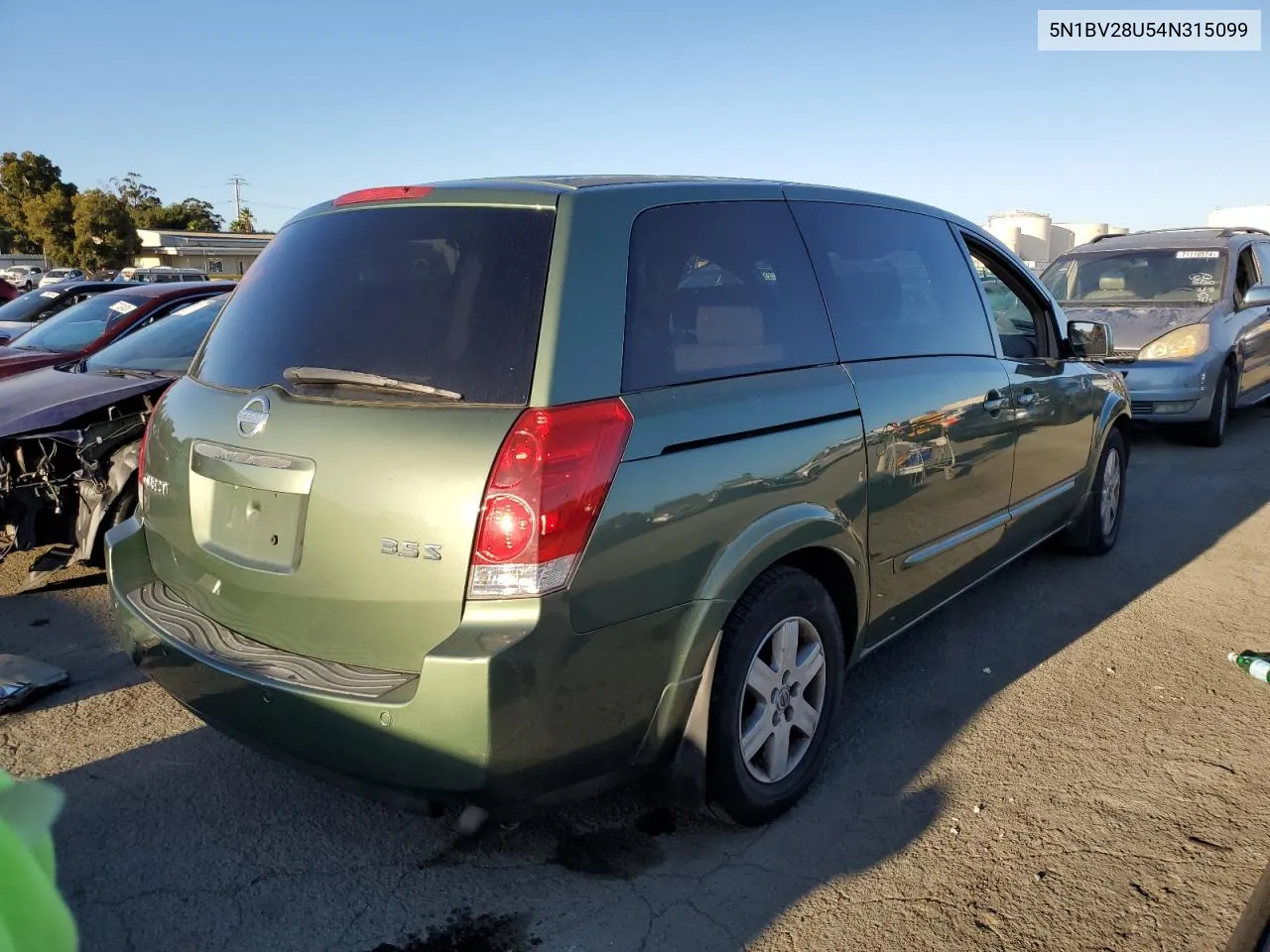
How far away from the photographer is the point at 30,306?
11.7m

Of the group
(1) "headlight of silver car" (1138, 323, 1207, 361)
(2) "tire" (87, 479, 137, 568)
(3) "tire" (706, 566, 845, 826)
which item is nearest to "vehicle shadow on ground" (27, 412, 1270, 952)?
(3) "tire" (706, 566, 845, 826)

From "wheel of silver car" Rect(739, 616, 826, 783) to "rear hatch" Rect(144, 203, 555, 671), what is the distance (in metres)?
1.03

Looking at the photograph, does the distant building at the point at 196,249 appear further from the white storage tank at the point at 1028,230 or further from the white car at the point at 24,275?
the white storage tank at the point at 1028,230

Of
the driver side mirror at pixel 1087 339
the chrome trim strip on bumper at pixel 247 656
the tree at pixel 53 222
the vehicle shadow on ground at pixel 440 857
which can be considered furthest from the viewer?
the tree at pixel 53 222

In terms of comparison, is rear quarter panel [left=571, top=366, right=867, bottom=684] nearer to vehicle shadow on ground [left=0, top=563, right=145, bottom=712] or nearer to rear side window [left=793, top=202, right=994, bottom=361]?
rear side window [left=793, top=202, right=994, bottom=361]

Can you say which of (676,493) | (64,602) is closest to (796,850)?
(676,493)

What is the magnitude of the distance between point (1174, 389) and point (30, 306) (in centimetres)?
1256

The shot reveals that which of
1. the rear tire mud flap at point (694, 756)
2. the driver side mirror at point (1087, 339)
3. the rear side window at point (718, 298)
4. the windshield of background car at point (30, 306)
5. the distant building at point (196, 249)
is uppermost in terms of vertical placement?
the distant building at point (196, 249)

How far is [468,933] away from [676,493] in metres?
1.25

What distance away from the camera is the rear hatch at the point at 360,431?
2.29 metres

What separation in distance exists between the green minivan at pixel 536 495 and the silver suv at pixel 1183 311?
20.6ft

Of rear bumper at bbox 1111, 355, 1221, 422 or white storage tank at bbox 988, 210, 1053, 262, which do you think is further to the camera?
white storage tank at bbox 988, 210, 1053, 262

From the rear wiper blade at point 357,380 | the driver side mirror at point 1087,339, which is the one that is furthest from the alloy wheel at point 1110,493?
the rear wiper blade at point 357,380

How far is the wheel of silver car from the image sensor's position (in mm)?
2840
